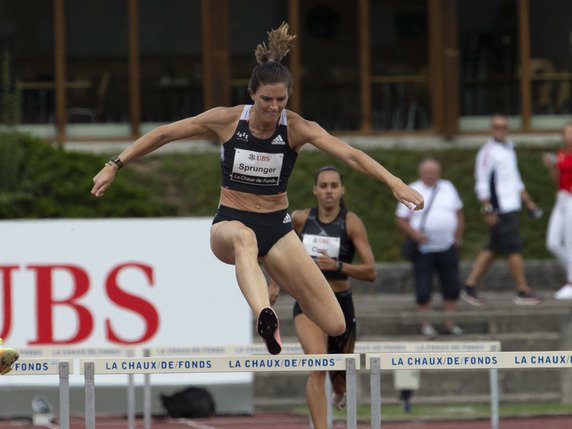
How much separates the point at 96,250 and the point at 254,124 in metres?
5.44

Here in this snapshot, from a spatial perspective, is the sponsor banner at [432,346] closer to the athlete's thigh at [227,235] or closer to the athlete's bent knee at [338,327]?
the athlete's bent knee at [338,327]

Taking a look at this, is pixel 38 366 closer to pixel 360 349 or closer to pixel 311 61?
pixel 360 349

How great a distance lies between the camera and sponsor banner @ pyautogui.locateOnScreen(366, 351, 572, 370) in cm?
998

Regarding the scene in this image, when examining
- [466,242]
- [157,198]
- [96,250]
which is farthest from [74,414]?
[466,242]

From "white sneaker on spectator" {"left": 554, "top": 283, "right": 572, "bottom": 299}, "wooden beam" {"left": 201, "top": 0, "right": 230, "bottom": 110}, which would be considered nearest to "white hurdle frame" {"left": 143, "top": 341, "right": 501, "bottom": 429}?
"white sneaker on spectator" {"left": 554, "top": 283, "right": 572, "bottom": 299}

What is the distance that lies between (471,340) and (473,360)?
6.40 meters

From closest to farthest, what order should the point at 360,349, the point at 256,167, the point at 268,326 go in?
the point at 268,326 → the point at 256,167 → the point at 360,349

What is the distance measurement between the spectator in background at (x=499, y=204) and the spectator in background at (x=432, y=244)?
662mm

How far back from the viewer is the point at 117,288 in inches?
603

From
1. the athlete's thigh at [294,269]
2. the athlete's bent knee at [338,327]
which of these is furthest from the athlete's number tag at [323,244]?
the athlete's thigh at [294,269]

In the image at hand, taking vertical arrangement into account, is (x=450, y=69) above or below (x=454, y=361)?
above

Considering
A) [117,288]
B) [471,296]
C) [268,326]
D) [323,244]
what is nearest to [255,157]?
[268,326]

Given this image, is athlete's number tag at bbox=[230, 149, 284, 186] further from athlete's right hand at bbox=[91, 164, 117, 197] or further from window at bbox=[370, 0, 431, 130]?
window at bbox=[370, 0, 431, 130]

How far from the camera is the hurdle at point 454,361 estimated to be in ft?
32.7
